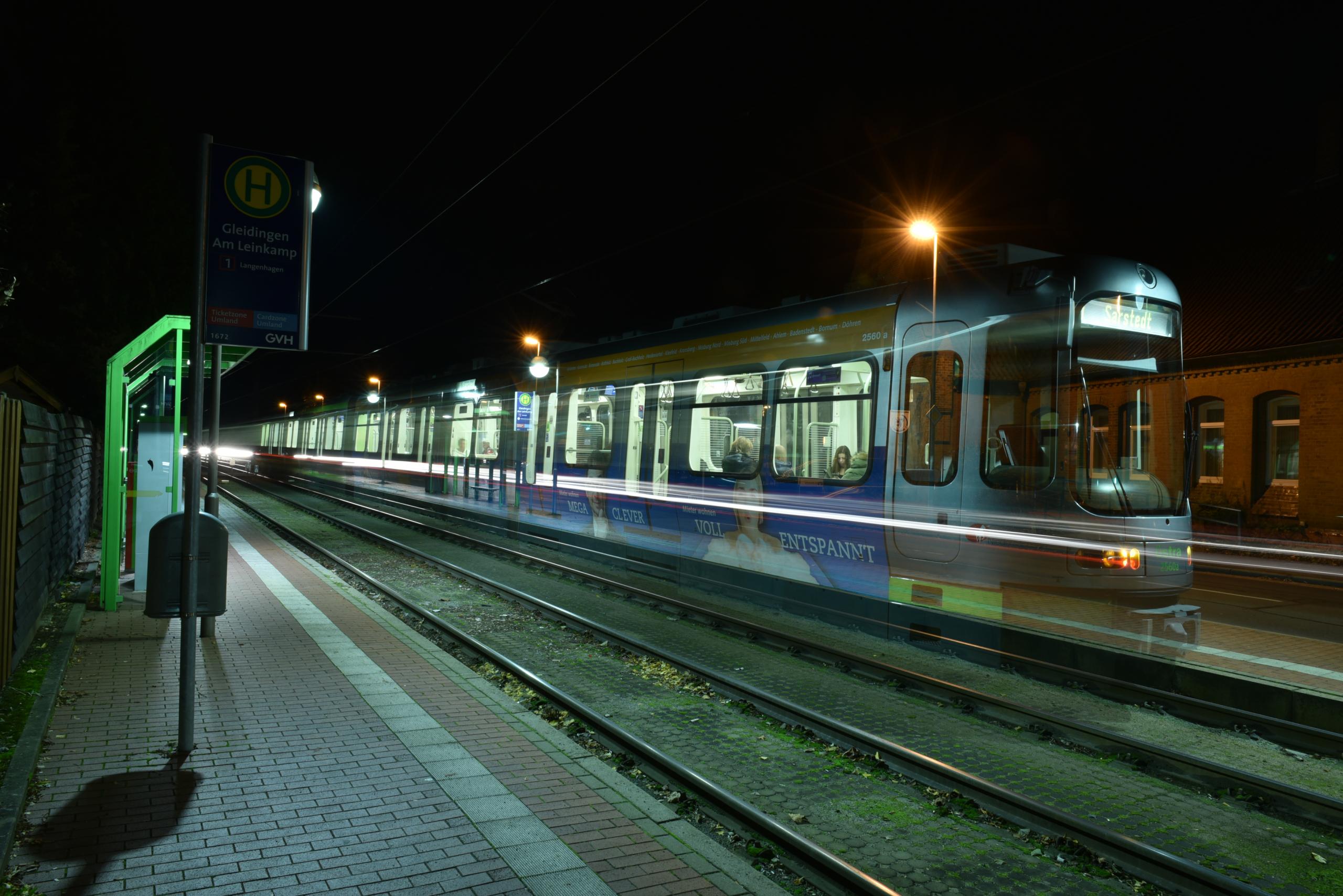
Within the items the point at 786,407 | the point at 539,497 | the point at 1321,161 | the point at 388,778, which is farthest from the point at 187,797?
the point at 1321,161

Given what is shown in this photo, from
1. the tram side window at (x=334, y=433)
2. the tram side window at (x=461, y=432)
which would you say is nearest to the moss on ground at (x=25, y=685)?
the tram side window at (x=461, y=432)

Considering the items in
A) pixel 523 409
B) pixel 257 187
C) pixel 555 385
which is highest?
pixel 257 187

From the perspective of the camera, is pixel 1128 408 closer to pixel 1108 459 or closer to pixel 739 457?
pixel 1108 459

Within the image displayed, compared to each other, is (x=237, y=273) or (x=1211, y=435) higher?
(x=1211, y=435)

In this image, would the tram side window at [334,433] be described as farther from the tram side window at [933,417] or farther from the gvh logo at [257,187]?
the gvh logo at [257,187]

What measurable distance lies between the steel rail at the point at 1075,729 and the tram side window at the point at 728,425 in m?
1.90

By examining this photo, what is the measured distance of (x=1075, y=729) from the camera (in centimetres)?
612

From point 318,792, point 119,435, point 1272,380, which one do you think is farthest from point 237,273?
point 1272,380

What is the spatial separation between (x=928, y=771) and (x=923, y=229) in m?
9.24

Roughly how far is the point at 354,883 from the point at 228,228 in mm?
3666

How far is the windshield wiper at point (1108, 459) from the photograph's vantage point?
25.0 feet

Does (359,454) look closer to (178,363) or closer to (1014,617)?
(178,363)

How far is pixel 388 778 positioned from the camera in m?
4.87

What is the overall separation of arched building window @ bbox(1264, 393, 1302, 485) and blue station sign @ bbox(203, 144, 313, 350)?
22.5 metres
